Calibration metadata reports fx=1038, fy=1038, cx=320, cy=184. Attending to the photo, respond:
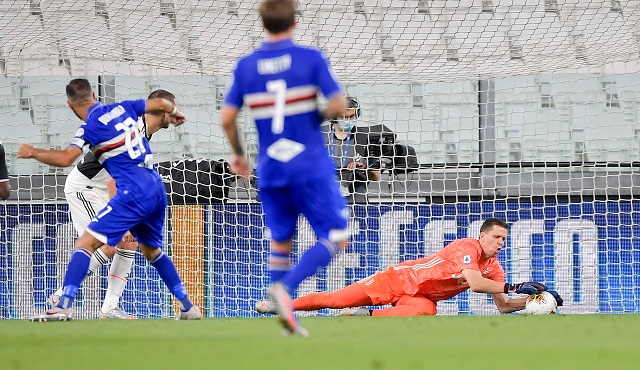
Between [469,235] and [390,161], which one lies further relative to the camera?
[390,161]

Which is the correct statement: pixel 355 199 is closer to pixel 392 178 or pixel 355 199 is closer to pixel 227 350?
pixel 392 178

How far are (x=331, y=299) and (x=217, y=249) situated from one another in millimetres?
2005

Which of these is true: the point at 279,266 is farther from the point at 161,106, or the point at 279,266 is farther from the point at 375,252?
the point at 375,252

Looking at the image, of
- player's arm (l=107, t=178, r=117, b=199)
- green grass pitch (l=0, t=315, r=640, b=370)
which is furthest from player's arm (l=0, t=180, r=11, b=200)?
green grass pitch (l=0, t=315, r=640, b=370)

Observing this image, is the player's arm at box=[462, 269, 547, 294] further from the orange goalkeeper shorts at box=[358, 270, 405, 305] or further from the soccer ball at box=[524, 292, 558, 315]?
the orange goalkeeper shorts at box=[358, 270, 405, 305]

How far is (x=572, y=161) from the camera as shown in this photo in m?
10.1

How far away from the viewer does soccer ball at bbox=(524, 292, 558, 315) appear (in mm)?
7840

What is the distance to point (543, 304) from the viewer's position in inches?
310

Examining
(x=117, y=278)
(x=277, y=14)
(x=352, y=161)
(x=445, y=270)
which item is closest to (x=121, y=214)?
(x=117, y=278)

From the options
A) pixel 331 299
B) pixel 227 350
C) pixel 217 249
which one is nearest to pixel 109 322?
pixel 331 299

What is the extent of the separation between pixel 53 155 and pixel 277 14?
2152 millimetres

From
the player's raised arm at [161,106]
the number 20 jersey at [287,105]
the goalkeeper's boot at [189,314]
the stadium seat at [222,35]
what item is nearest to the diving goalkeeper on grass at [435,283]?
the goalkeeper's boot at [189,314]

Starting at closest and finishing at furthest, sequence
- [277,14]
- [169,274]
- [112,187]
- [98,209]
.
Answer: [277,14]
[169,274]
[112,187]
[98,209]

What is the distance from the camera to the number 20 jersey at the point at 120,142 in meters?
6.26
